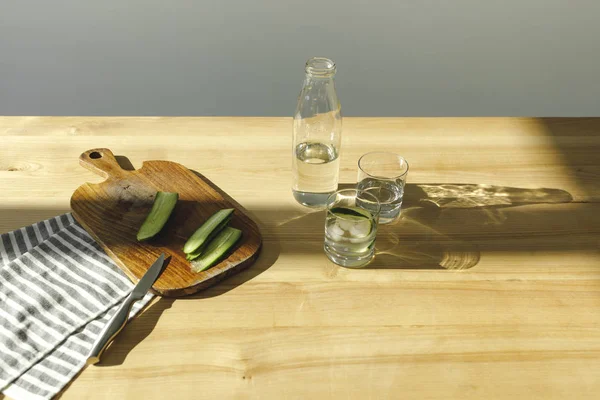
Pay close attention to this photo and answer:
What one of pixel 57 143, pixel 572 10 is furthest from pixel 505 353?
pixel 572 10

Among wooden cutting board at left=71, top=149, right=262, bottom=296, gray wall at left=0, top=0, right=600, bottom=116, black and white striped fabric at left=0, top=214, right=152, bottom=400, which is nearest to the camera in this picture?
black and white striped fabric at left=0, top=214, right=152, bottom=400

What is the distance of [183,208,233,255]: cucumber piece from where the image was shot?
3.59ft

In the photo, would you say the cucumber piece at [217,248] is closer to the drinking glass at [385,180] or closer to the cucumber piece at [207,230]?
the cucumber piece at [207,230]

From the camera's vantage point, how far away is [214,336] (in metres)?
0.97

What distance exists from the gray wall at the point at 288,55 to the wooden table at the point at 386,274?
1276 mm

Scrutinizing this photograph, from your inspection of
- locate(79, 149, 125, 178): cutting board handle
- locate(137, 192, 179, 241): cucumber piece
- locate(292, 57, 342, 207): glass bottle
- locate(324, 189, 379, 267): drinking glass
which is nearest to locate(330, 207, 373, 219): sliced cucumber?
locate(324, 189, 379, 267): drinking glass

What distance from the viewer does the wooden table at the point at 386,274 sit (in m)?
0.91

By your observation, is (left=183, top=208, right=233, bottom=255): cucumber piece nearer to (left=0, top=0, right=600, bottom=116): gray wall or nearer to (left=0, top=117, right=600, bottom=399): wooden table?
(left=0, top=117, right=600, bottom=399): wooden table

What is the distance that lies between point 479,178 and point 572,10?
5.86 feet

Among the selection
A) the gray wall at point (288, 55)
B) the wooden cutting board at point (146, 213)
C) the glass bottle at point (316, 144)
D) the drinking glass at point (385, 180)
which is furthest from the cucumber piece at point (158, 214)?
the gray wall at point (288, 55)

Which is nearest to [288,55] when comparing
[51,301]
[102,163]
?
[102,163]

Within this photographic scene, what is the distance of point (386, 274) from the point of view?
1.09m

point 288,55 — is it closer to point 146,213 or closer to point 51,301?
point 146,213

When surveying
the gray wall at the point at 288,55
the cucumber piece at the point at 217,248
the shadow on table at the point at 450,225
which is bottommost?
the gray wall at the point at 288,55
